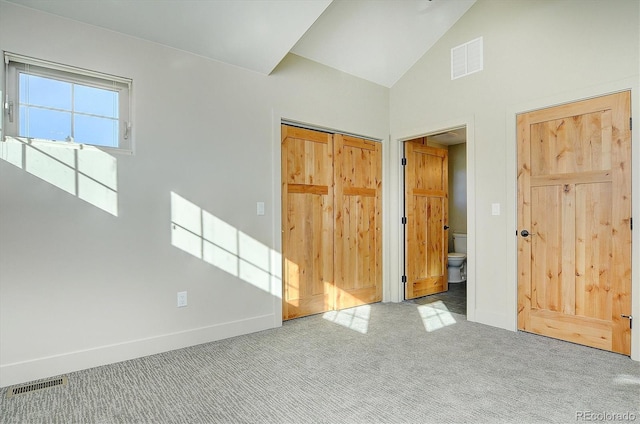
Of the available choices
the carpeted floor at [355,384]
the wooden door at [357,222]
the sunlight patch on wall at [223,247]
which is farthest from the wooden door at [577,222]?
the sunlight patch on wall at [223,247]

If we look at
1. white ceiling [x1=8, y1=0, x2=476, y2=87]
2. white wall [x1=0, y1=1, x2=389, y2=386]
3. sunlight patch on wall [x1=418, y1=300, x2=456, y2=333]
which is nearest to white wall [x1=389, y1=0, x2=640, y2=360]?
sunlight patch on wall [x1=418, y1=300, x2=456, y2=333]

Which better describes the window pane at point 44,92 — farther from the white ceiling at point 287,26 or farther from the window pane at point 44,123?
the white ceiling at point 287,26

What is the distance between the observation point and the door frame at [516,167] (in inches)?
106

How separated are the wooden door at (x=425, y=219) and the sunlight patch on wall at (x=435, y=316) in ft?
1.41

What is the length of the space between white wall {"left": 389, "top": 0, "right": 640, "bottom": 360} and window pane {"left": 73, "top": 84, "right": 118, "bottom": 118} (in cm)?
307

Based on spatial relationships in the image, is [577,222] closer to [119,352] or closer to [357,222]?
[357,222]

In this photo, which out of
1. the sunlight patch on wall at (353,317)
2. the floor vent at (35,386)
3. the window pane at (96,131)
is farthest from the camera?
the sunlight patch on wall at (353,317)

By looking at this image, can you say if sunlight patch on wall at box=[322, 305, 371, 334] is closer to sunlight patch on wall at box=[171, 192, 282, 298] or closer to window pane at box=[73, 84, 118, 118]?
sunlight patch on wall at box=[171, 192, 282, 298]

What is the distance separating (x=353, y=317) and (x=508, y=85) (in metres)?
2.72

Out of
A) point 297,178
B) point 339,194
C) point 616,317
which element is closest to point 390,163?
point 339,194

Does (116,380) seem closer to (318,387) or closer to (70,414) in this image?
(70,414)

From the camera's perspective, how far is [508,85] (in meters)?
3.42

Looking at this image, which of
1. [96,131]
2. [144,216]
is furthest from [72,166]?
[144,216]

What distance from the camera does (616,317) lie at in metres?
2.80
